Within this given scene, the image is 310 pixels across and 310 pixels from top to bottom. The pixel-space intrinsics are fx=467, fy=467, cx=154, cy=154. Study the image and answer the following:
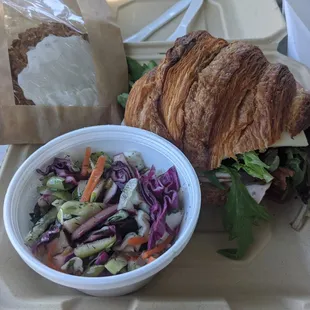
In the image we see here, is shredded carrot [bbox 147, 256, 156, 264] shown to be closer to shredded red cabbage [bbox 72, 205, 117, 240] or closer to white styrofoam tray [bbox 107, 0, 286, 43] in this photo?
shredded red cabbage [bbox 72, 205, 117, 240]

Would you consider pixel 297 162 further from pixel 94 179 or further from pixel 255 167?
pixel 94 179

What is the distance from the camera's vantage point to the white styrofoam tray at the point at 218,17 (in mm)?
1451

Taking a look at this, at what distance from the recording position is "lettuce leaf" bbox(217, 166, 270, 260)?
98cm

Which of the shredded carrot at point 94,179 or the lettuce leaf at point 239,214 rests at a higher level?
the shredded carrot at point 94,179

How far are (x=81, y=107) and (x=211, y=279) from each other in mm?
524

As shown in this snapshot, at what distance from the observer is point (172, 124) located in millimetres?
1015

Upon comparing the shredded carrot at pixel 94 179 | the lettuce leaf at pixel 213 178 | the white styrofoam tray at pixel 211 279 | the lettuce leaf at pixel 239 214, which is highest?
the shredded carrot at pixel 94 179

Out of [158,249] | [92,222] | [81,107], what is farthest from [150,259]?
[81,107]

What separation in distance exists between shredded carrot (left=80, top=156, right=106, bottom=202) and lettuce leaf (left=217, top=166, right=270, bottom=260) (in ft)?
0.86

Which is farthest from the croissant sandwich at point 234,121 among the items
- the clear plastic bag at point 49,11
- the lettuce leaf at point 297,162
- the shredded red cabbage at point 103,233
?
the clear plastic bag at point 49,11

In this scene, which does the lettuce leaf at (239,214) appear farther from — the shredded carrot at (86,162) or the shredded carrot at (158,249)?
the shredded carrot at (86,162)

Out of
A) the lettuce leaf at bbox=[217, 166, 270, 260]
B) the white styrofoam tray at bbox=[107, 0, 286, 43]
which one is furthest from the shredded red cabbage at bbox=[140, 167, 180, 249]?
the white styrofoam tray at bbox=[107, 0, 286, 43]

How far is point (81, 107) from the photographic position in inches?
46.2

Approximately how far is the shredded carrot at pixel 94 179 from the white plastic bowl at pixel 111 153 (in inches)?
2.8
